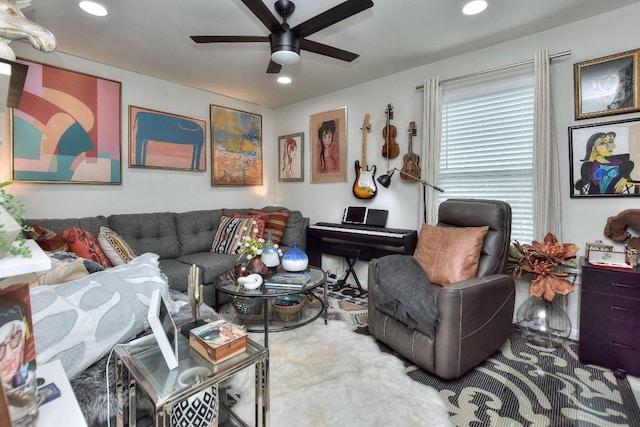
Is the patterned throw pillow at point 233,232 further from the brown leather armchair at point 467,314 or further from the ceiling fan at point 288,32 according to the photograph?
the ceiling fan at point 288,32

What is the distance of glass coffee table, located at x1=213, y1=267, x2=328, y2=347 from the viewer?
2100mm

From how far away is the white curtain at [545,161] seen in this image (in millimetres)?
2355

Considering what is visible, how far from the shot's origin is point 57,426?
569 mm

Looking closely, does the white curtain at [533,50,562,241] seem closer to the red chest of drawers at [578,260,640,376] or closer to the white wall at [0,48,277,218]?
the red chest of drawers at [578,260,640,376]

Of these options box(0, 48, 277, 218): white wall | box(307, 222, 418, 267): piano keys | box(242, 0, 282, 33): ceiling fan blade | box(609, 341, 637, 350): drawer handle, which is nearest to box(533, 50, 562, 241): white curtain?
box(609, 341, 637, 350): drawer handle

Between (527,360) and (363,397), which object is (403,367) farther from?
(527,360)

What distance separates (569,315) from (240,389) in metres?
2.50

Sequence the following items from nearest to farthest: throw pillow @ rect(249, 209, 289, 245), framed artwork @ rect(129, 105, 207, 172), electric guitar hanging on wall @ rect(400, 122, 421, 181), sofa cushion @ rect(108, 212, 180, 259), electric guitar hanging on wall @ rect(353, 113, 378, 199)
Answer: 1. sofa cushion @ rect(108, 212, 180, 259)
2. electric guitar hanging on wall @ rect(400, 122, 421, 181)
3. framed artwork @ rect(129, 105, 207, 172)
4. electric guitar hanging on wall @ rect(353, 113, 378, 199)
5. throw pillow @ rect(249, 209, 289, 245)

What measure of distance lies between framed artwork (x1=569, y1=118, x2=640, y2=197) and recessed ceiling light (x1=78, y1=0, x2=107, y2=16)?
11.5ft

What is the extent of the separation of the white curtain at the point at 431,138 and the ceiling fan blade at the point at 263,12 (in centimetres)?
170

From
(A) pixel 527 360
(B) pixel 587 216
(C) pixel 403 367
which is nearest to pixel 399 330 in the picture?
(C) pixel 403 367

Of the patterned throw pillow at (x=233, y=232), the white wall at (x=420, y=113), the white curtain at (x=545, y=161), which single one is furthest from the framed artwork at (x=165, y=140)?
the white curtain at (x=545, y=161)

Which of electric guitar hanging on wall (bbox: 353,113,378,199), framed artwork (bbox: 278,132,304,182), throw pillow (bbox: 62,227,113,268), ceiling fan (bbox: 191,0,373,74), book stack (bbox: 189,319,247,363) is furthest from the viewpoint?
framed artwork (bbox: 278,132,304,182)

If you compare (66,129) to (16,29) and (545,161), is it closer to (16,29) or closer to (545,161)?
(16,29)
